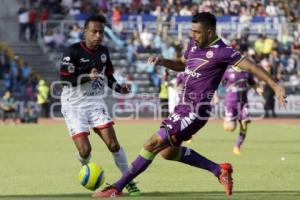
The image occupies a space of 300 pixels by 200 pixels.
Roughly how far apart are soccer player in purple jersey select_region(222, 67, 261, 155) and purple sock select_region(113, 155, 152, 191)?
931 cm

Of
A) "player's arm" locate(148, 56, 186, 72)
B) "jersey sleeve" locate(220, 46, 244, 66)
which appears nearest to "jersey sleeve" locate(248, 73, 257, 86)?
"player's arm" locate(148, 56, 186, 72)

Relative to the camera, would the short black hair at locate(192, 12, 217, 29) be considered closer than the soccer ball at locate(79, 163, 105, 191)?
Yes

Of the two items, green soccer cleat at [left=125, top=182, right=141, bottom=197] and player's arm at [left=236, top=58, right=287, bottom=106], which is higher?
player's arm at [left=236, top=58, right=287, bottom=106]

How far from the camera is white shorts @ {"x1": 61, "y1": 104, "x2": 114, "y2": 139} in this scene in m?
12.5

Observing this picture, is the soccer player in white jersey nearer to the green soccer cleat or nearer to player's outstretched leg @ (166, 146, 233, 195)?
the green soccer cleat

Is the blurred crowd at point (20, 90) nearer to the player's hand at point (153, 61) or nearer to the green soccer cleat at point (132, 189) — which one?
the green soccer cleat at point (132, 189)

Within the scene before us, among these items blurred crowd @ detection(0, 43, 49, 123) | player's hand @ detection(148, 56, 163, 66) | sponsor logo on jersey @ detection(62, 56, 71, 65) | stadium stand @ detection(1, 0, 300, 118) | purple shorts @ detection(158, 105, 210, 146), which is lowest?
blurred crowd @ detection(0, 43, 49, 123)

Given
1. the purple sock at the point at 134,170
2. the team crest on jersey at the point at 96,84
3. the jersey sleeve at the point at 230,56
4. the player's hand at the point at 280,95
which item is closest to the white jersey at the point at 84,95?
the team crest on jersey at the point at 96,84

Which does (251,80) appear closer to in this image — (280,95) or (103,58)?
(103,58)

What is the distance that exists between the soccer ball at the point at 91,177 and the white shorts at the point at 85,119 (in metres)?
0.71

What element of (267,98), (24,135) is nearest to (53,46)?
(267,98)

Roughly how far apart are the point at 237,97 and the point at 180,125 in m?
9.68

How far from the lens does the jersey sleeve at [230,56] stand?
11.3m

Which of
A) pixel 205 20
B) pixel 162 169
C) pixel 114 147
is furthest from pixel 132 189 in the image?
pixel 162 169
